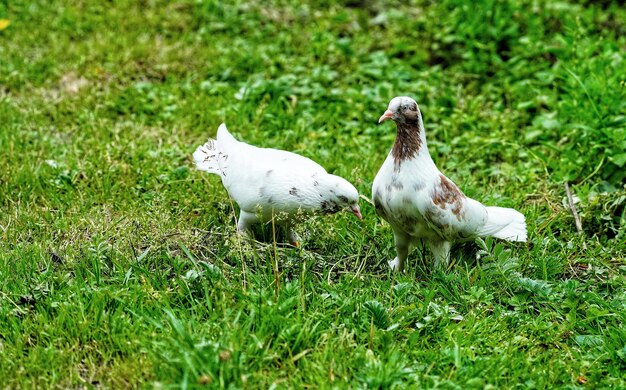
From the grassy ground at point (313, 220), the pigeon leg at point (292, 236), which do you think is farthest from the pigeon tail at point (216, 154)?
the pigeon leg at point (292, 236)

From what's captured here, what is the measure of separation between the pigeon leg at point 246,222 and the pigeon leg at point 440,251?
2.89ft

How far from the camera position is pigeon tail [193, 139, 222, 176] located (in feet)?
15.0

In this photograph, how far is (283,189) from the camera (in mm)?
4121

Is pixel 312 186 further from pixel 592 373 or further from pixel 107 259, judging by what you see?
pixel 592 373

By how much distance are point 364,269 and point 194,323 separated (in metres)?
1.08

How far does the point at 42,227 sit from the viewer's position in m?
4.54

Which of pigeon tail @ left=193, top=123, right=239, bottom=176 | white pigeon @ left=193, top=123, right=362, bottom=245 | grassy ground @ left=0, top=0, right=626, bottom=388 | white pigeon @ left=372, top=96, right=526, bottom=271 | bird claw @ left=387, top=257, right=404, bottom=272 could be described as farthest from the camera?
pigeon tail @ left=193, top=123, right=239, bottom=176

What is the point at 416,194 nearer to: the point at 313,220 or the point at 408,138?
the point at 408,138

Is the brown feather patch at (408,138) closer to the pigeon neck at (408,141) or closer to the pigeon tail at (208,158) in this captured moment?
the pigeon neck at (408,141)

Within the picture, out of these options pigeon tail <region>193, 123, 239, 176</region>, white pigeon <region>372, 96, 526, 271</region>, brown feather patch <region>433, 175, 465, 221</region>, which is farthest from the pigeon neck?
pigeon tail <region>193, 123, 239, 176</region>

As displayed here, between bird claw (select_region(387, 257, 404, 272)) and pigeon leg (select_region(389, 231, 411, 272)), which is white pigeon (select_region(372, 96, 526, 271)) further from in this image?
bird claw (select_region(387, 257, 404, 272))

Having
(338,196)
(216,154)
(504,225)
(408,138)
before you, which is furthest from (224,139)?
(504,225)

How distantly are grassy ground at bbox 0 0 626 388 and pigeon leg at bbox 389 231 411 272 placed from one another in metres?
0.10

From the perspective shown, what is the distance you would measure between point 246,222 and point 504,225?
1.30 metres
